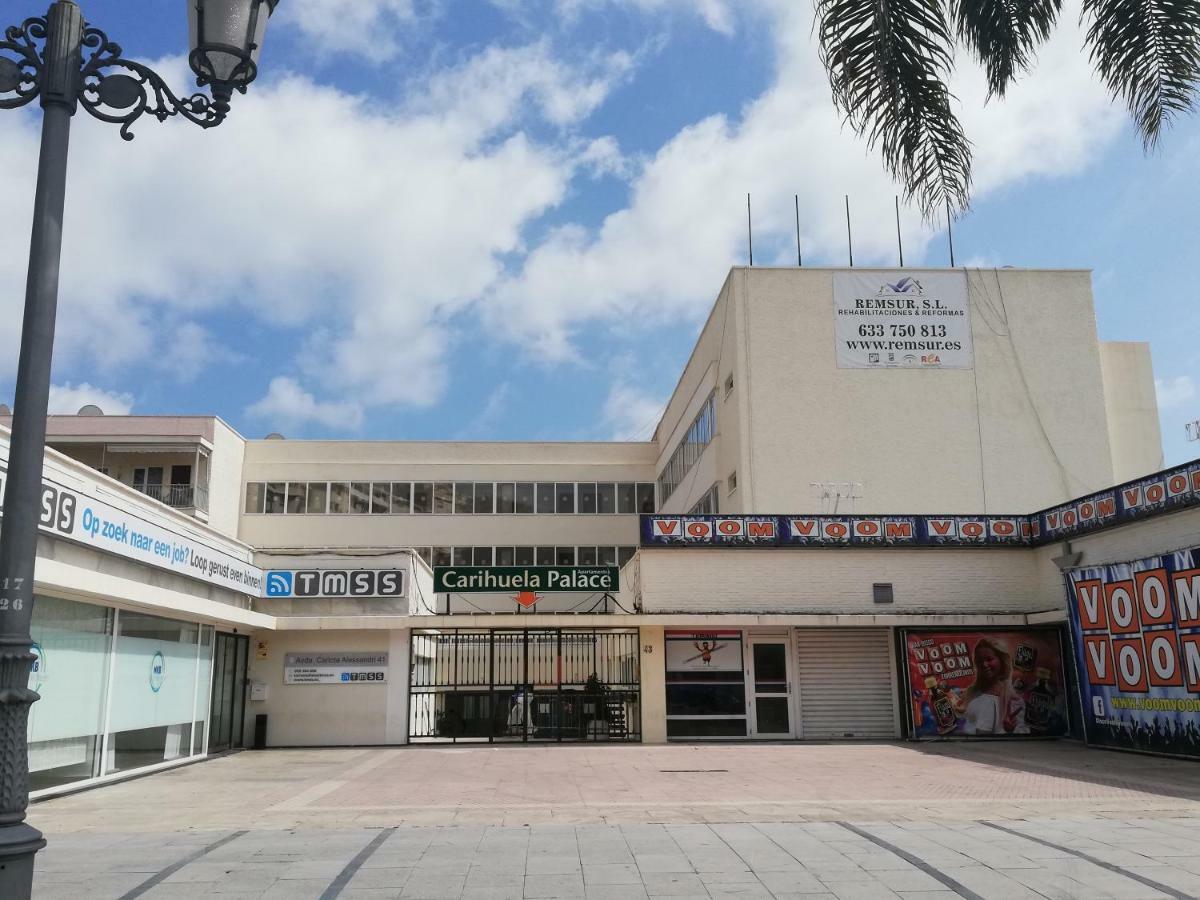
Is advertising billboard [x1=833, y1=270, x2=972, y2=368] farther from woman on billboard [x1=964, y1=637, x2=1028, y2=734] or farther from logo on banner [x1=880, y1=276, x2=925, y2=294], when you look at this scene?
woman on billboard [x1=964, y1=637, x2=1028, y2=734]

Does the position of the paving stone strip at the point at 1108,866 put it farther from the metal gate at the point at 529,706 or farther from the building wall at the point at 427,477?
the building wall at the point at 427,477

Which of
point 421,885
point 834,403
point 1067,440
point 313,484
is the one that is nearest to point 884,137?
point 421,885

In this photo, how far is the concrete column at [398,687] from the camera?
21969 millimetres

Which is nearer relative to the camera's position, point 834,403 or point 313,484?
point 834,403

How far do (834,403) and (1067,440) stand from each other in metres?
6.81

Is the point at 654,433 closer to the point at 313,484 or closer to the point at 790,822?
the point at 313,484

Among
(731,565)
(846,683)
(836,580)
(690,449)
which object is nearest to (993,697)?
(846,683)

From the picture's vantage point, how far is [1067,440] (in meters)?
29.4

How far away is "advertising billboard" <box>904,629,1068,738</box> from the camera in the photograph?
72.3 feet

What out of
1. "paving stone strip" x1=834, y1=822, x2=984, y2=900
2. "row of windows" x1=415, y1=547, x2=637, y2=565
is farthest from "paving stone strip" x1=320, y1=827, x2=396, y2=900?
"row of windows" x1=415, y1=547, x2=637, y2=565

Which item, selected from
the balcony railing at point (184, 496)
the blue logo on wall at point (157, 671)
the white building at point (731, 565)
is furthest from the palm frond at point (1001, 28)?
the balcony railing at point (184, 496)

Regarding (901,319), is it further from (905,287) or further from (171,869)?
(171,869)

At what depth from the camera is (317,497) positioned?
1628 inches

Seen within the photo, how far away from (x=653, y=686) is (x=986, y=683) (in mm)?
7151
